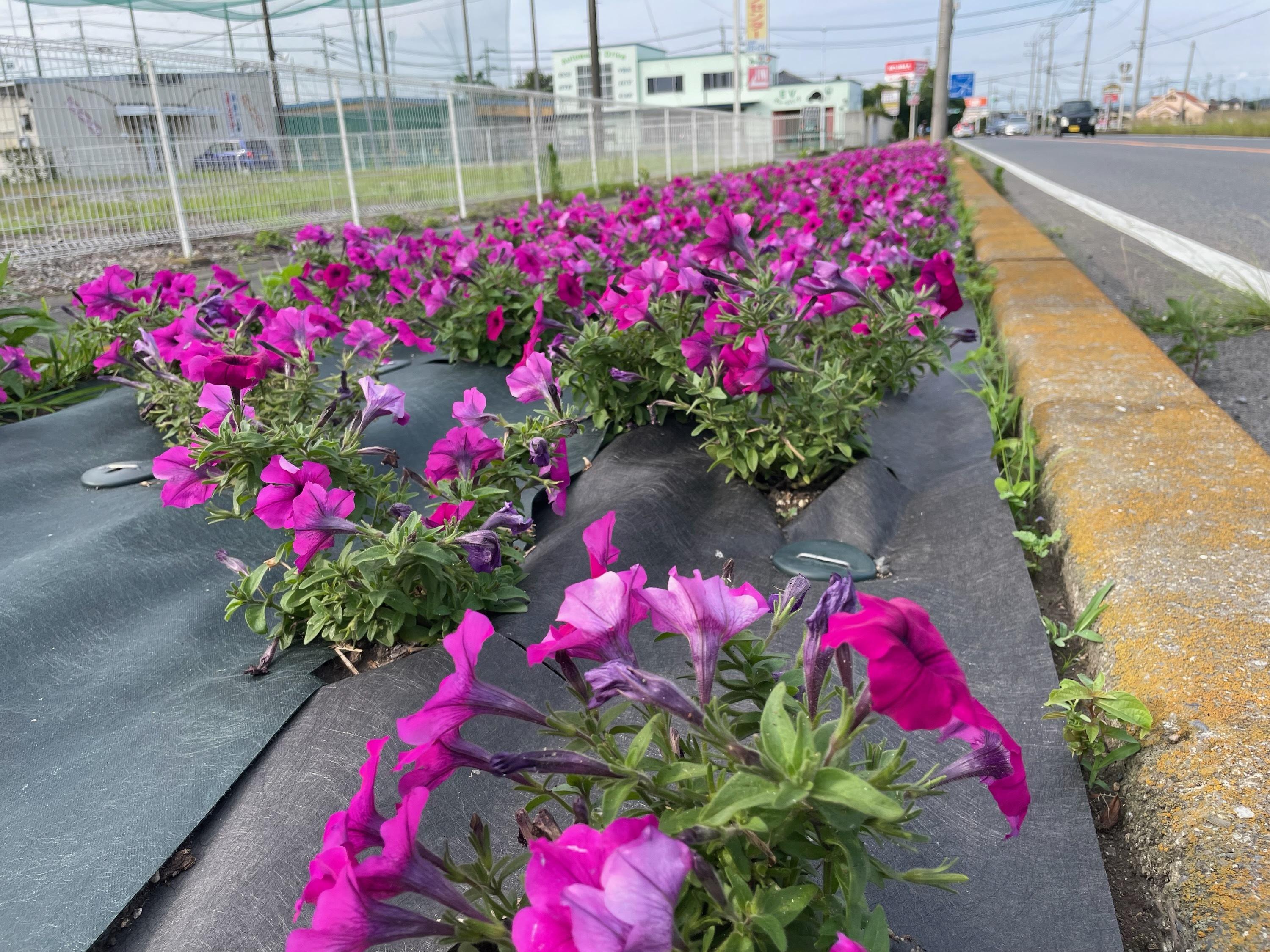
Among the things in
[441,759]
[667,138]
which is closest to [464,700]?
[441,759]

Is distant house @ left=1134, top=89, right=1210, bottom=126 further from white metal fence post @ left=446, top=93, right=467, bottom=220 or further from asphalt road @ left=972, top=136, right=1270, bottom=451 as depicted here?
white metal fence post @ left=446, top=93, right=467, bottom=220

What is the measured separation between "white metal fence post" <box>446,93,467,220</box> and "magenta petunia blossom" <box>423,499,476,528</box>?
8.70 metres

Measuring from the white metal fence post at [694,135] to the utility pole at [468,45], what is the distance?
14.4 feet

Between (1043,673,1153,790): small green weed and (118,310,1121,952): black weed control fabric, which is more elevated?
(1043,673,1153,790): small green weed

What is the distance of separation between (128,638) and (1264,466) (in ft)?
7.68

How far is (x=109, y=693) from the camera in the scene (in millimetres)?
1640

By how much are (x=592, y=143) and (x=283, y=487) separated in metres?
13.4

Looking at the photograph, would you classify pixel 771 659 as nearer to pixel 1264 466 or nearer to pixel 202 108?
pixel 1264 466

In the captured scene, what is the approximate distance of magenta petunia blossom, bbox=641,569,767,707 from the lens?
872 mm

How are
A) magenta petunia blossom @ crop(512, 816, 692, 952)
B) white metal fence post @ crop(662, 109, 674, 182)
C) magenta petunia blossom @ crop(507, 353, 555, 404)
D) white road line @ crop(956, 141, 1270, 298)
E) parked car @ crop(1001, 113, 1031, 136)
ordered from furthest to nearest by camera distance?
parked car @ crop(1001, 113, 1031, 136) < white metal fence post @ crop(662, 109, 674, 182) < white road line @ crop(956, 141, 1270, 298) < magenta petunia blossom @ crop(507, 353, 555, 404) < magenta petunia blossom @ crop(512, 816, 692, 952)

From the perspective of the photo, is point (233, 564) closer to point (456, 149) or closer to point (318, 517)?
point (318, 517)

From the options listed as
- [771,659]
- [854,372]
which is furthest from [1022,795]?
[854,372]

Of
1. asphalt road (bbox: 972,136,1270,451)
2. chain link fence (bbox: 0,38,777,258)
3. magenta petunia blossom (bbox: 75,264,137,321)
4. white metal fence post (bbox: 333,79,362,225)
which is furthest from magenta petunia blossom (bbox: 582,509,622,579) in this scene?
white metal fence post (bbox: 333,79,362,225)

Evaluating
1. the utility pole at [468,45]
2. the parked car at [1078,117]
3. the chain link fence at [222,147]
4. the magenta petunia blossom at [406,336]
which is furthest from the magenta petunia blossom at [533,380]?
the parked car at [1078,117]
